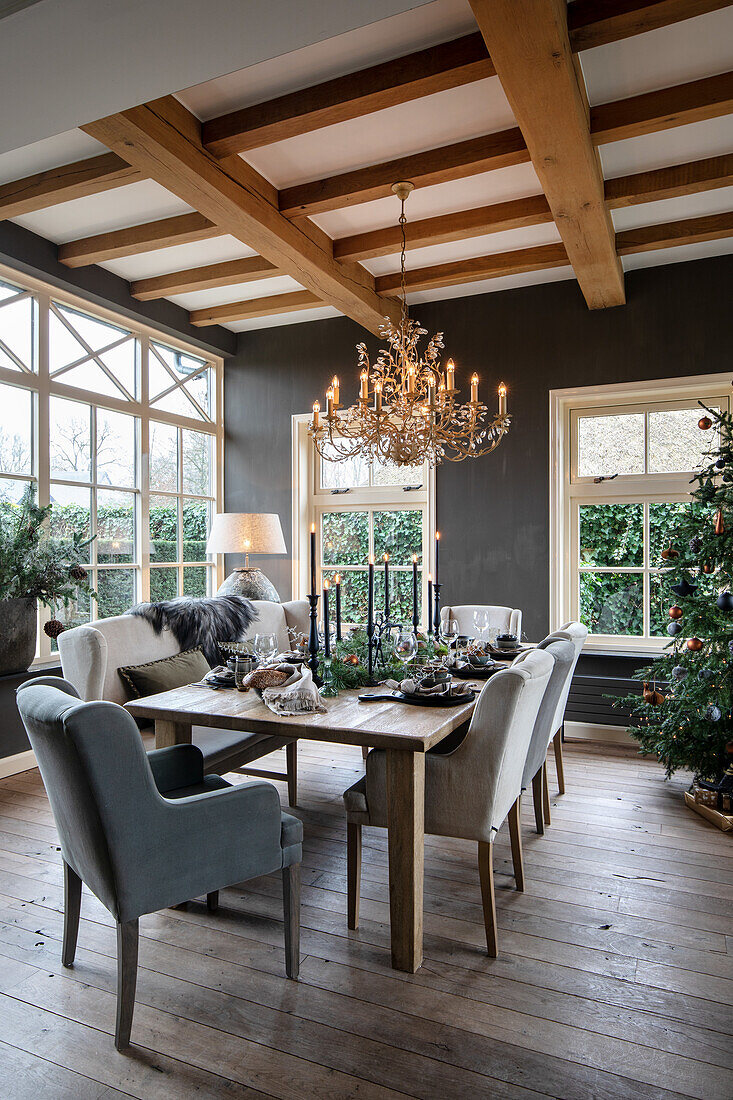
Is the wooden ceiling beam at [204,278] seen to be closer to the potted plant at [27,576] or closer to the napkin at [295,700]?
the potted plant at [27,576]

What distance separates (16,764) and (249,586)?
1.78 meters

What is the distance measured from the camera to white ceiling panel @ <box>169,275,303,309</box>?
14.9 feet

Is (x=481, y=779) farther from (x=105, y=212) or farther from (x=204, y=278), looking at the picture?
(x=204, y=278)

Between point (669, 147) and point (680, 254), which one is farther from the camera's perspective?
point (680, 254)

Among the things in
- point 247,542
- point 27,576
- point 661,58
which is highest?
point 661,58

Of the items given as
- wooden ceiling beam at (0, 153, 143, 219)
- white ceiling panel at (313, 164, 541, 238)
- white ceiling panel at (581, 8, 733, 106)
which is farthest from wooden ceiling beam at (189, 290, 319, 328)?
white ceiling panel at (581, 8, 733, 106)

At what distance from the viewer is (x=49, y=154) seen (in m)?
A: 2.95

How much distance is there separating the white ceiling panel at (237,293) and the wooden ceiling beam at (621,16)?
2626 millimetres

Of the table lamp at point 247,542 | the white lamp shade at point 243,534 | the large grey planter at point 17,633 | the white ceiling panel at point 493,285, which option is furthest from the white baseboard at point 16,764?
the white ceiling panel at point 493,285

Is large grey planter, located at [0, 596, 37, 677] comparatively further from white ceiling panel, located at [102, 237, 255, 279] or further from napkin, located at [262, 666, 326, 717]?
white ceiling panel, located at [102, 237, 255, 279]

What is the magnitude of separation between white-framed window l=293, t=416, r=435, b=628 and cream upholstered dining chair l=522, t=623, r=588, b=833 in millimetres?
1885

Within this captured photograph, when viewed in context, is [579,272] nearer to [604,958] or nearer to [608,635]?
[608,635]

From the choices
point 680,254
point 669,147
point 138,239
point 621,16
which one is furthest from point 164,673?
point 680,254

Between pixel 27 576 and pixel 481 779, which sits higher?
pixel 27 576
